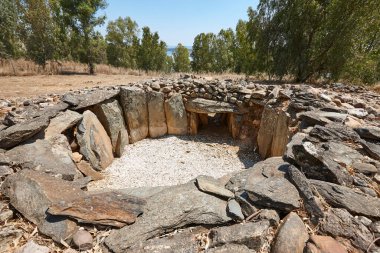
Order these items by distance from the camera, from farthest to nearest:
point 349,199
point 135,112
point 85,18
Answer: point 85,18 → point 135,112 → point 349,199

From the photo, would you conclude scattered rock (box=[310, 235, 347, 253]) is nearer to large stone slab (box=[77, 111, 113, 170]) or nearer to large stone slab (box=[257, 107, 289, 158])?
large stone slab (box=[257, 107, 289, 158])

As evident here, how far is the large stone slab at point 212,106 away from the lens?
23.1 feet

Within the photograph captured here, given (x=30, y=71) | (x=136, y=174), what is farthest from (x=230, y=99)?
(x=30, y=71)

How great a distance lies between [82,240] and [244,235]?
138cm

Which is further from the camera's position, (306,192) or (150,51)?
(150,51)

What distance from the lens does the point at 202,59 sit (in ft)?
81.7

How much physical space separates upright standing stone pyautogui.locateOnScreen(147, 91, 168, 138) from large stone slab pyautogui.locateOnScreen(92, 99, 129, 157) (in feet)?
3.16

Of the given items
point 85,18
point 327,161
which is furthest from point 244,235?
point 85,18

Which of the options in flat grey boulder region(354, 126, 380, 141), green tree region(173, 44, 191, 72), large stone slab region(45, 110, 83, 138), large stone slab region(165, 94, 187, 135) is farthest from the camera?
green tree region(173, 44, 191, 72)

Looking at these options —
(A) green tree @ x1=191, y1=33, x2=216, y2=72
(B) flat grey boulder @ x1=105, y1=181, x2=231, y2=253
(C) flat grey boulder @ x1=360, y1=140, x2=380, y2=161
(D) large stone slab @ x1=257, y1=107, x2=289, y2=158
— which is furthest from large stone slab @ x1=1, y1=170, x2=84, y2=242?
(A) green tree @ x1=191, y1=33, x2=216, y2=72

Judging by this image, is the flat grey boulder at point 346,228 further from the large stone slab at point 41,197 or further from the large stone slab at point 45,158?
the large stone slab at point 45,158

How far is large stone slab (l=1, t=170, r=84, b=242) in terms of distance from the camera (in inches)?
79.5

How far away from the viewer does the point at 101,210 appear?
212cm

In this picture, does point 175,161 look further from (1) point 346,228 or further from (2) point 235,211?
(1) point 346,228
